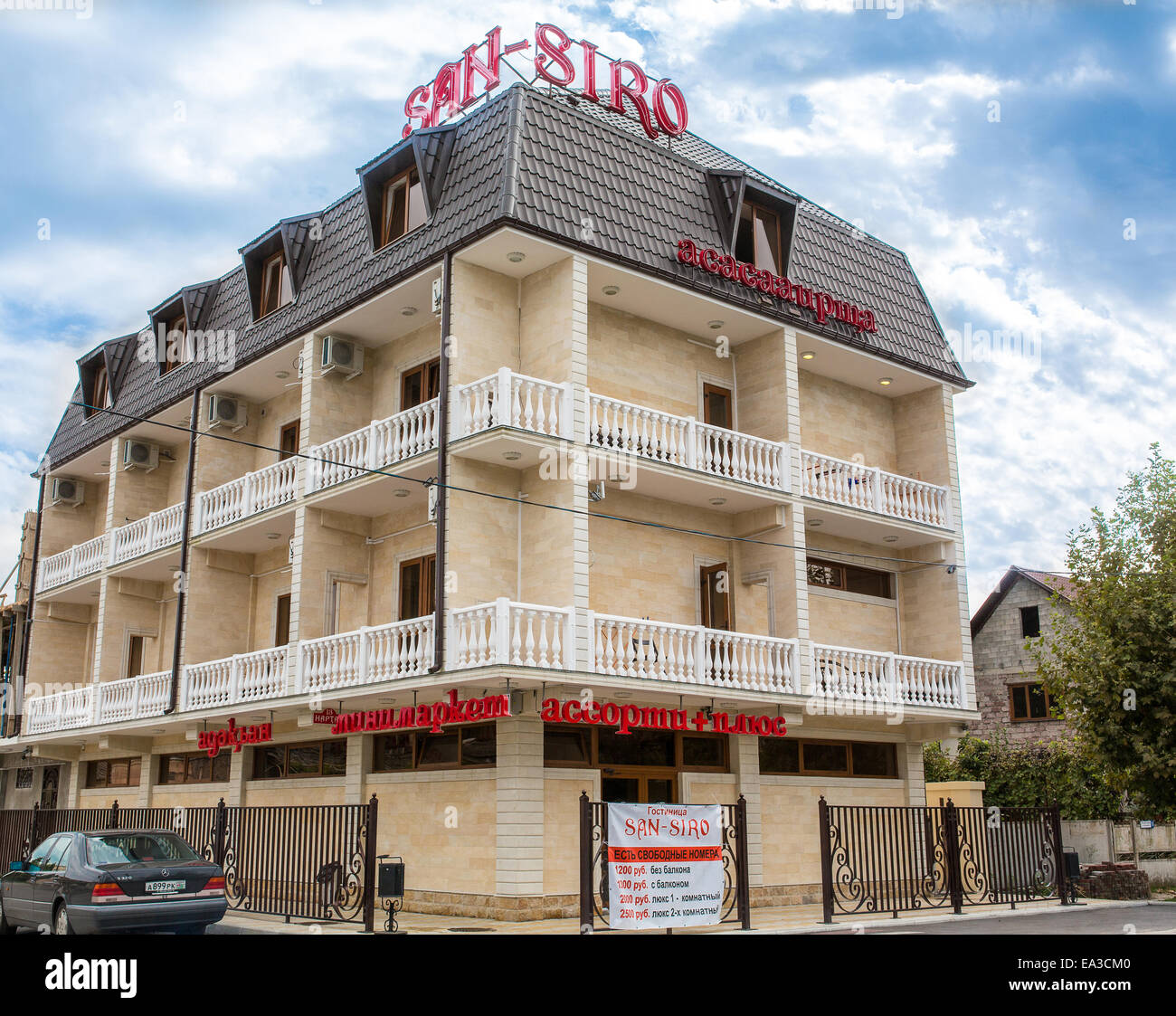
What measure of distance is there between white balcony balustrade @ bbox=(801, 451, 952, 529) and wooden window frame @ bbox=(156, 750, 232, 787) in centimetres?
1453

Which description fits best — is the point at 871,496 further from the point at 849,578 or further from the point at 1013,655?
the point at 1013,655

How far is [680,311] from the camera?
870 inches

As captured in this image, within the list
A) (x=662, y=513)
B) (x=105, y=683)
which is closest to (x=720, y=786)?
(x=662, y=513)

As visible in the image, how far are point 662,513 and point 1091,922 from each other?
9.99 metres

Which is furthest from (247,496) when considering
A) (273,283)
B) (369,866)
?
(369,866)

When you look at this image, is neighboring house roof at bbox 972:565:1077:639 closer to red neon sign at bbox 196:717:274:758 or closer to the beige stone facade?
the beige stone facade

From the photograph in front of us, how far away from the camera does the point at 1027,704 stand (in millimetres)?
37844

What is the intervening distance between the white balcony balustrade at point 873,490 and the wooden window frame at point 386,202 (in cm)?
909

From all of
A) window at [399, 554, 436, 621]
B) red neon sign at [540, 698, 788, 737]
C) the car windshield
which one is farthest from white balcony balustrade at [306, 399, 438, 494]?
the car windshield

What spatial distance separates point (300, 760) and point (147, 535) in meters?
7.40

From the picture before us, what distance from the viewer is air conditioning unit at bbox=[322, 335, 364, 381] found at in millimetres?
22797

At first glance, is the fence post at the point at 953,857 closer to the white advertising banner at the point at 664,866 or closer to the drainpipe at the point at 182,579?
the white advertising banner at the point at 664,866
